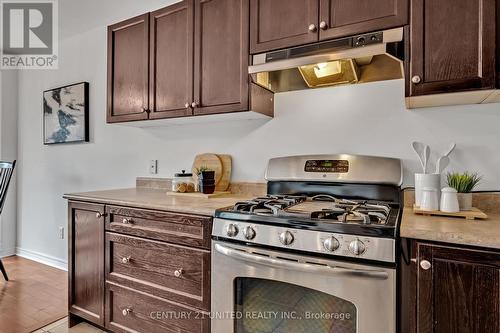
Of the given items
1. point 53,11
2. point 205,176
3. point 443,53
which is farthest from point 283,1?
point 53,11

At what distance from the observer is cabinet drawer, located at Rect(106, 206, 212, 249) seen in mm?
1510

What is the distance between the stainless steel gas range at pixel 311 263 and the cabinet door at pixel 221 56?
0.71 metres

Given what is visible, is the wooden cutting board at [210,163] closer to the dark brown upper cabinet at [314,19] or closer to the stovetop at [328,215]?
the stovetop at [328,215]

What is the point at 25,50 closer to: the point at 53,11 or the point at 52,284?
the point at 53,11

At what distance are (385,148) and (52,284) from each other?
302 cm

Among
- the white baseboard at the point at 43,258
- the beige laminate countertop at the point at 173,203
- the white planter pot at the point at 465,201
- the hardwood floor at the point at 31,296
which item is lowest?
the hardwood floor at the point at 31,296

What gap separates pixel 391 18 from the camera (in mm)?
1386

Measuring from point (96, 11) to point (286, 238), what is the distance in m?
2.47

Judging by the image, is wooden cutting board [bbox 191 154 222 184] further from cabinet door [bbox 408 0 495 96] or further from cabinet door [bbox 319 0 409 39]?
cabinet door [bbox 408 0 495 96]

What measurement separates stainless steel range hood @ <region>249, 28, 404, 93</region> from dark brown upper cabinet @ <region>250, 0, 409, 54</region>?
0.16ft

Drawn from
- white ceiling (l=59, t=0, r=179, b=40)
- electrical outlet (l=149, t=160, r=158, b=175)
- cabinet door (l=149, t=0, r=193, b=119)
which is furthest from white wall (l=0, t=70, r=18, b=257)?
cabinet door (l=149, t=0, r=193, b=119)

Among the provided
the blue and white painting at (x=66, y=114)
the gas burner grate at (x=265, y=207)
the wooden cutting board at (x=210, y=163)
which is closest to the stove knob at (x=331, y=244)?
the gas burner grate at (x=265, y=207)

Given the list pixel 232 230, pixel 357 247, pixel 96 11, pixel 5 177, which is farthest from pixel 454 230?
pixel 5 177

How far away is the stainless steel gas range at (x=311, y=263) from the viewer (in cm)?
110
